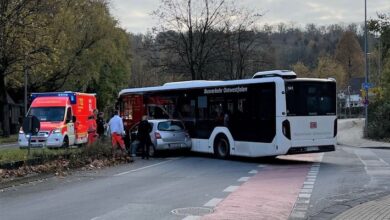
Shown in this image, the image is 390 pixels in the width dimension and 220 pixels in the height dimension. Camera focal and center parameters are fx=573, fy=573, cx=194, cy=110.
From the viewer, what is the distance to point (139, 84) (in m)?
82.8

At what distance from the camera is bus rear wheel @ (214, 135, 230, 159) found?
21441 mm

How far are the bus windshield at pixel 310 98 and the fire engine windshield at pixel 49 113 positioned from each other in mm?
12890

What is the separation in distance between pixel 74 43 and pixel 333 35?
299ft

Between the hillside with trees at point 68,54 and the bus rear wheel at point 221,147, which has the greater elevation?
the hillside with trees at point 68,54

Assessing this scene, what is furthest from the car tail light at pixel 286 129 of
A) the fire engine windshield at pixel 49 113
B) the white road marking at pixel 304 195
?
the fire engine windshield at pixel 49 113

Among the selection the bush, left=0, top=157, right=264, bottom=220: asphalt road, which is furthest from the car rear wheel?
the bush

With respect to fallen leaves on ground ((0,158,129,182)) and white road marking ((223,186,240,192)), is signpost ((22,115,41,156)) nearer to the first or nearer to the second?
fallen leaves on ground ((0,158,129,182))

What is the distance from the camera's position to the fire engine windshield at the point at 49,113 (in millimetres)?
27659

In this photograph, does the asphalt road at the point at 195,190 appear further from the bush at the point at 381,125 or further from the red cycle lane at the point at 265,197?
the bush at the point at 381,125

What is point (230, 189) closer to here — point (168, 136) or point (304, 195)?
point (304, 195)

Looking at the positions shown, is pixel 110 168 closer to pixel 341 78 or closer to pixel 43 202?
pixel 43 202

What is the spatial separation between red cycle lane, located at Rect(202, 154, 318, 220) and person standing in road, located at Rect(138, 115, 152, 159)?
559cm

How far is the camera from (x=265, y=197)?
11.9m

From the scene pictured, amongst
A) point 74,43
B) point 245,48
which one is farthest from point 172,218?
point 245,48
